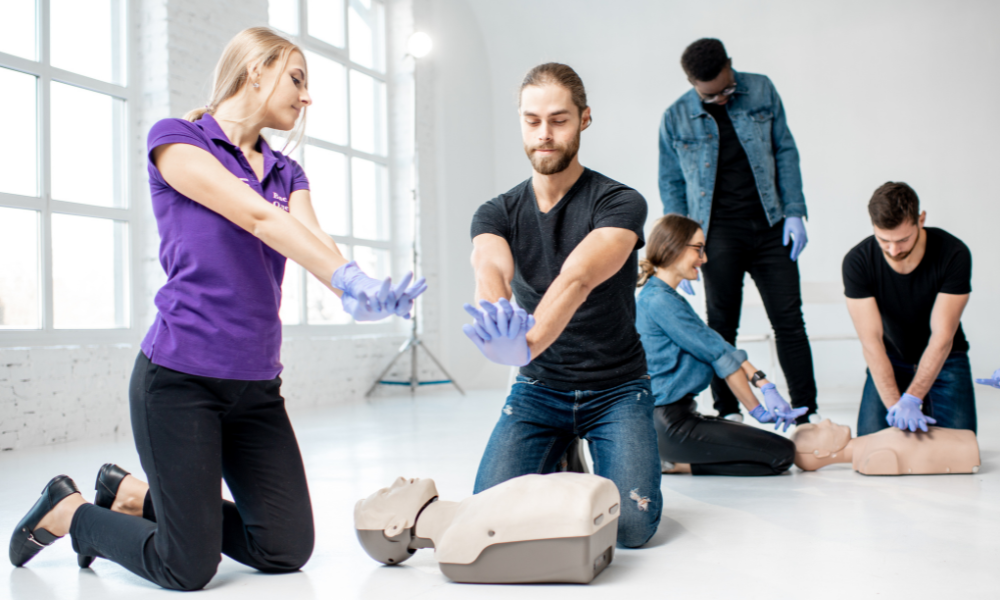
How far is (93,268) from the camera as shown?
3807 mm

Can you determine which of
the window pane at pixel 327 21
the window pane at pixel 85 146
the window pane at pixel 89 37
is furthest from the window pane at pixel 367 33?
the window pane at pixel 85 146

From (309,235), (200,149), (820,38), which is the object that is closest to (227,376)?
(309,235)

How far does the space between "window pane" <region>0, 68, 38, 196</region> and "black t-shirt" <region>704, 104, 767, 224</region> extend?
2972 millimetres

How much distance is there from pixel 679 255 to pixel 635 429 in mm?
881

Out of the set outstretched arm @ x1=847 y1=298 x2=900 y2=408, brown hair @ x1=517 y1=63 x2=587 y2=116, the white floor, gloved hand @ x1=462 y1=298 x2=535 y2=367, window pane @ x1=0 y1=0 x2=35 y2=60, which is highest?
window pane @ x1=0 y1=0 x2=35 y2=60

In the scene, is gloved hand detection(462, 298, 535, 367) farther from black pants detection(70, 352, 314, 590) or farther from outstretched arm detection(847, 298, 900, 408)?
outstretched arm detection(847, 298, 900, 408)

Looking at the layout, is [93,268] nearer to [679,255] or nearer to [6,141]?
[6,141]

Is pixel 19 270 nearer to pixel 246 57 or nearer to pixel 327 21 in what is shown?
pixel 246 57

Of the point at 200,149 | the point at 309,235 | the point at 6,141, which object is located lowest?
the point at 309,235

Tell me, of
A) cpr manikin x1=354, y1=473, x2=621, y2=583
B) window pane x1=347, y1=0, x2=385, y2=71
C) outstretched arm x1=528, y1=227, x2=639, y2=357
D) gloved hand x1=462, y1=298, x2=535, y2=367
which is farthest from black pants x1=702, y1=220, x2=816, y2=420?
window pane x1=347, y1=0, x2=385, y2=71

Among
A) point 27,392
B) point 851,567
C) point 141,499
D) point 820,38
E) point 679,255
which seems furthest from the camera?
point 820,38

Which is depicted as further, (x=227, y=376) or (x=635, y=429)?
(x=635, y=429)

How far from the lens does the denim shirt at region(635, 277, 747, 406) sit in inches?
92.8

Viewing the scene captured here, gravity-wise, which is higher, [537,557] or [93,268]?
[93,268]
